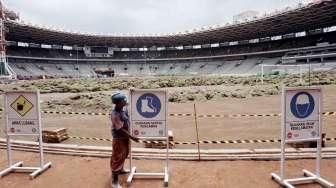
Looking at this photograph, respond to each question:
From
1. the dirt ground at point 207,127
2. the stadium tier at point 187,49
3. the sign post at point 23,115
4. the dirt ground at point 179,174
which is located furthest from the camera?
the stadium tier at point 187,49

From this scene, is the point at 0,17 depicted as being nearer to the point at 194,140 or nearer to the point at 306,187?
the point at 194,140

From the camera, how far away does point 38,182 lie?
652cm

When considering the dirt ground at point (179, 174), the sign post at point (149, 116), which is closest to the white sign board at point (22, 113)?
the dirt ground at point (179, 174)

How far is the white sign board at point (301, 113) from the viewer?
6.00 m

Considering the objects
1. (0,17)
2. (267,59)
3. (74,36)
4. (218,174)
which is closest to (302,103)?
(218,174)

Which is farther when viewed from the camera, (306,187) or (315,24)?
(315,24)

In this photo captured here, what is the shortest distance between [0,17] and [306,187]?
223ft

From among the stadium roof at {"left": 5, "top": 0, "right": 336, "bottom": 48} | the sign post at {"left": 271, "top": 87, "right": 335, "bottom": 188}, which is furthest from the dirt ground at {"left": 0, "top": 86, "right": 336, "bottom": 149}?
the stadium roof at {"left": 5, "top": 0, "right": 336, "bottom": 48}

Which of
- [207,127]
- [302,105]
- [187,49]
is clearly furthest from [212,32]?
[302,105]

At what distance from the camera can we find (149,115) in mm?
6449

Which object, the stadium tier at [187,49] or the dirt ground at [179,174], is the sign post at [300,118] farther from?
the stadium tier at [187,49]

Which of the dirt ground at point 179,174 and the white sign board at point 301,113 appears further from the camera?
the dirt ground at point 179,174

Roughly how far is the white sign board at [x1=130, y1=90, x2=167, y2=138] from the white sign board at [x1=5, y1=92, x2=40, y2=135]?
2140mm

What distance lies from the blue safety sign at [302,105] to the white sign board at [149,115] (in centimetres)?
243
